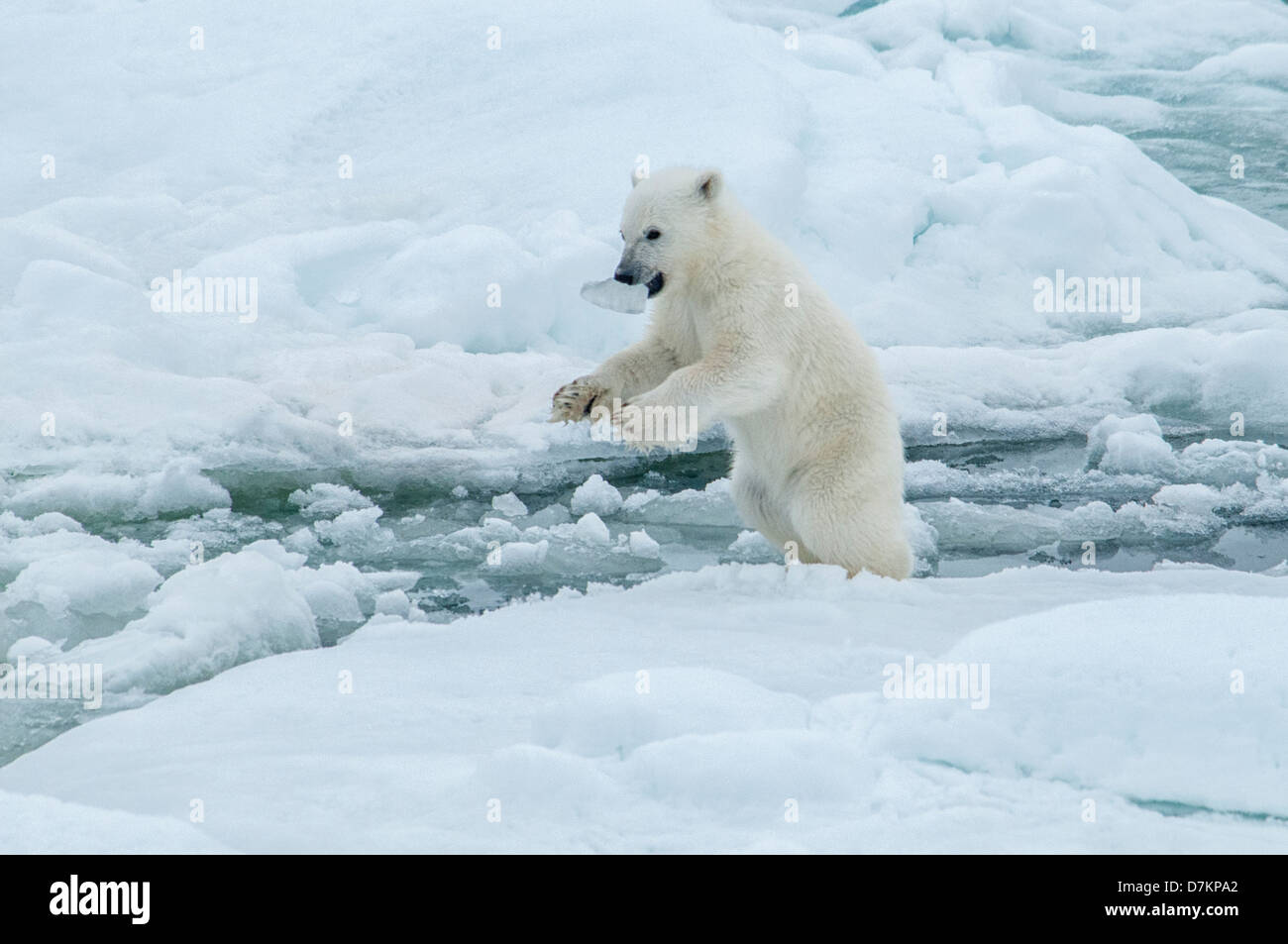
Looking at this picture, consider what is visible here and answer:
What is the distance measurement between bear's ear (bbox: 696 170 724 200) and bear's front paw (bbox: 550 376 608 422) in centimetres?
65

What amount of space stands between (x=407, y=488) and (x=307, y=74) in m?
4.78

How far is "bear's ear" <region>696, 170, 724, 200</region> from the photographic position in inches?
153

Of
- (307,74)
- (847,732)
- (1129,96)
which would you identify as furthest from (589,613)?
(1129,96)

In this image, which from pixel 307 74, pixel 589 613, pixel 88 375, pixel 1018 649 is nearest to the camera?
pixel 1018 649

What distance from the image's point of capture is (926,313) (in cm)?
753

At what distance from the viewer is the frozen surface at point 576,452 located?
2.05m

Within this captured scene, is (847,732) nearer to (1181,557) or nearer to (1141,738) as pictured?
(1141,738)

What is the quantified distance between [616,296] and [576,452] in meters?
1.20
